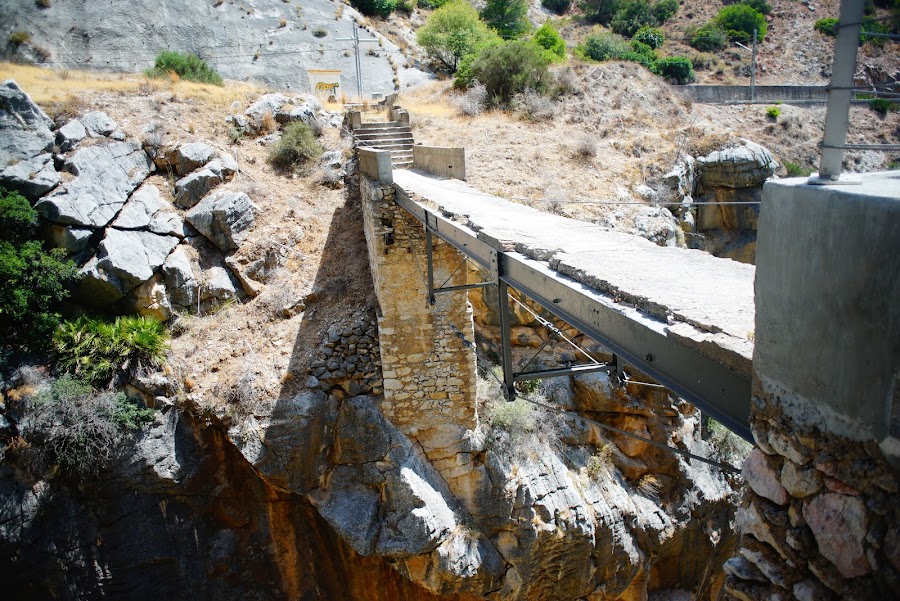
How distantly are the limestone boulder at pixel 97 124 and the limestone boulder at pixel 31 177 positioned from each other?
1.62 m

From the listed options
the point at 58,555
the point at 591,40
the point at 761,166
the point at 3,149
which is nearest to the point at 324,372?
the point at 58,555

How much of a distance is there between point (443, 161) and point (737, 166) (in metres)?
10.2

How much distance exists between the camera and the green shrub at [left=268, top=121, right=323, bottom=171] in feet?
51.0

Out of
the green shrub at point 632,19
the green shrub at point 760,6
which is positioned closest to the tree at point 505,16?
the green shrub at point 632,19

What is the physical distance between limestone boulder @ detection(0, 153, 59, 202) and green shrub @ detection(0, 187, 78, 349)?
0.30m

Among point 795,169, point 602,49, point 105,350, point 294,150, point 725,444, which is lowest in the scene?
point 725,444

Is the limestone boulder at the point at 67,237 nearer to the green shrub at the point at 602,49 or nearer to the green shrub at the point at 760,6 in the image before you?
Result: the green shrub at the point at 602,49

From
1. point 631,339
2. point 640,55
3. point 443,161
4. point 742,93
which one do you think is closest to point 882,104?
point 631,339

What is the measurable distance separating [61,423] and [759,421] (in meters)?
11.1

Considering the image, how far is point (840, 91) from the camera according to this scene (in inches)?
102

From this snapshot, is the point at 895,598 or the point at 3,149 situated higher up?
the point at 3,149

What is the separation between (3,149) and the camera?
1233cm

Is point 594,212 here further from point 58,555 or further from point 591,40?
point 591,40

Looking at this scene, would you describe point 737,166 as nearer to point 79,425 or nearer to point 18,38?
point 79,425
